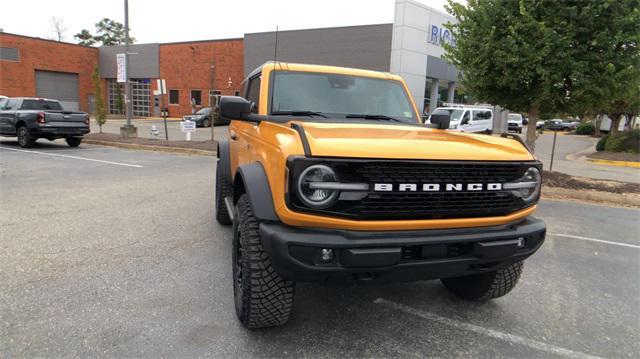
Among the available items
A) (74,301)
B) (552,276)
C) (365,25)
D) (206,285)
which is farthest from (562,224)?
(365,25)

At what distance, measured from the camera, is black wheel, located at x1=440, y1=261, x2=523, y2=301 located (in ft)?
10.3

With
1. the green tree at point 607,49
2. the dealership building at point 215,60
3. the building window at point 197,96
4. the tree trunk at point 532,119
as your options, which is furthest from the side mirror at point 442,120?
the building window at point 197,96

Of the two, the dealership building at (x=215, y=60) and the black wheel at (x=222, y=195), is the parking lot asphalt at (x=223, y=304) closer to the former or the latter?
the black wheel at (x=222, y=195)

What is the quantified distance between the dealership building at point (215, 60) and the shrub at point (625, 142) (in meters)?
10.9

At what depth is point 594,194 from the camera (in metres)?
8.41

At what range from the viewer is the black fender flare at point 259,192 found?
238 centimetres

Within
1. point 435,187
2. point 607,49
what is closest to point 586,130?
point 607,49

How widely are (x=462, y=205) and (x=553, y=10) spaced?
302 inches

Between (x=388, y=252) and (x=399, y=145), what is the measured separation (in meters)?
0.63

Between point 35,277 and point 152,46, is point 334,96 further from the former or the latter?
point 152,46

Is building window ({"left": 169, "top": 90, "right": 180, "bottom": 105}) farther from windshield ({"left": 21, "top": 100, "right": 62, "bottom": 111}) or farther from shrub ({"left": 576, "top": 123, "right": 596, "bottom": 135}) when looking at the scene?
shrub ({"left": 576, "top": 123, "right": 596, "bottom": 135})

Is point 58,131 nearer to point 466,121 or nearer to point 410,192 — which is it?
point 410,192

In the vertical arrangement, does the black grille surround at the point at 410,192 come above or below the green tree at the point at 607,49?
below

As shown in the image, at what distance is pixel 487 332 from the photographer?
295cm
